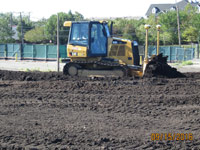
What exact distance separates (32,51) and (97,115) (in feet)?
109

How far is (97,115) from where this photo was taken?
8.69m

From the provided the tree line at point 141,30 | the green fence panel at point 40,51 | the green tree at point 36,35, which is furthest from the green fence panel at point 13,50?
the green tree at point 36,35

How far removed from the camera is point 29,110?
9305 mm

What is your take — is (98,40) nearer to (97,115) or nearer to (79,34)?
(79,34)

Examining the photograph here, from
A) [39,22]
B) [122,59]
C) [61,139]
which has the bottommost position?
[61,139]

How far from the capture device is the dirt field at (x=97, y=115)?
642cm

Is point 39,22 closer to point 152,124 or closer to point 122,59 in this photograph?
point 122,59

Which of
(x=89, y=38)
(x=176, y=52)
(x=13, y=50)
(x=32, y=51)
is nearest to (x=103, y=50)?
(x=89, y=38)

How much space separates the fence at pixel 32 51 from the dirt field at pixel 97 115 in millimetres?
25201

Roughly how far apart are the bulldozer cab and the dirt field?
2.77 meters

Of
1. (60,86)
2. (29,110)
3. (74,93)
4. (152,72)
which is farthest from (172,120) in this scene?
(152,72)

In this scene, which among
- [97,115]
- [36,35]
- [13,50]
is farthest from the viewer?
[36,35]

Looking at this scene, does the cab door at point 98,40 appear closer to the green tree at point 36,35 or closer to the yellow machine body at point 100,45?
the yellow machine body at point 100,45

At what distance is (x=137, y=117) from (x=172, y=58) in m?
30.6
